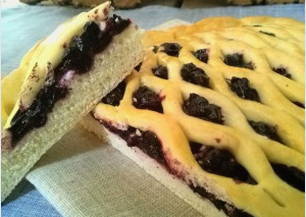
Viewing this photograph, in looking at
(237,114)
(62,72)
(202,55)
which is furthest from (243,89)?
(62,72)

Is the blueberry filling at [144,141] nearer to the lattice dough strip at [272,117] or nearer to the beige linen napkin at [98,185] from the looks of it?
the beige linen napkin at [98,185]

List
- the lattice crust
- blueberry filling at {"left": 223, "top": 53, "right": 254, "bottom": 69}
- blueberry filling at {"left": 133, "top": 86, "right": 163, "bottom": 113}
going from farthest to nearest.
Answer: blueberry filling at {"left": 223, "top": 53, "right": 254, "bottom": 69}
blueberry filling at {"left": 133, "top": 86, "right": 163, "bottom": 113}
the lattice crust

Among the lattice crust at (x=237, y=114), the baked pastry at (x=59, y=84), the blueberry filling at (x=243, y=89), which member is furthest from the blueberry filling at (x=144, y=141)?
the blueberry filling at (x=243, y=89)

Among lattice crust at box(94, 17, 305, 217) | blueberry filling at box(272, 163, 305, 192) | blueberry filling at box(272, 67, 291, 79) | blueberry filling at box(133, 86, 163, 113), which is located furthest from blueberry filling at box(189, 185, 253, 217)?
blueberry filling at box(272, 67, 291, 79)

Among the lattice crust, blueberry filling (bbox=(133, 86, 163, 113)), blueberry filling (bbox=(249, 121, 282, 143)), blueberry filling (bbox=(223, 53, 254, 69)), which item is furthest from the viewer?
blueberry filling (bbox=(223, 53, 254, 69))

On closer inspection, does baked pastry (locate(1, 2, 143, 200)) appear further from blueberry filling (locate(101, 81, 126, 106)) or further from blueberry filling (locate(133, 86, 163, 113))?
blueberry filling (locate(133, 86, 163, 113))

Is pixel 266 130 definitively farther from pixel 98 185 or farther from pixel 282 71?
pixel 98 185
